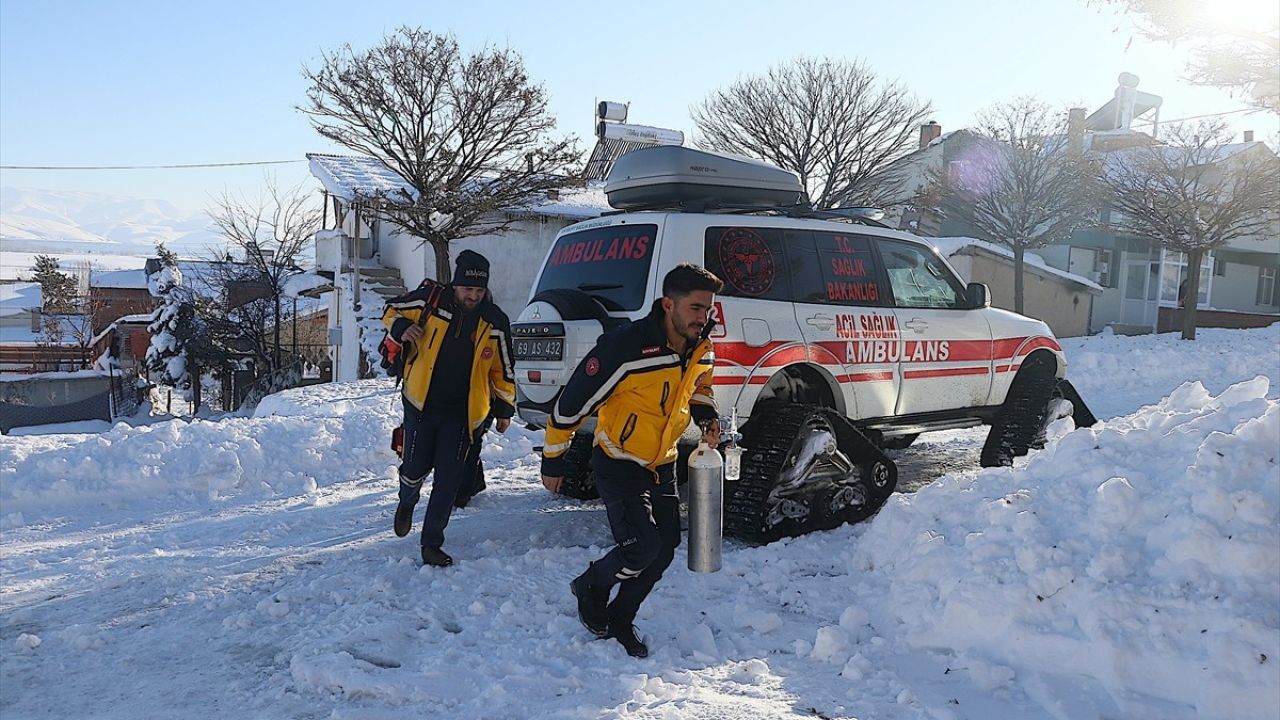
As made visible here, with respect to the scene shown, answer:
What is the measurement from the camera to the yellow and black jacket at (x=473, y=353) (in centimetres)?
515

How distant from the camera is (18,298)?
188ft

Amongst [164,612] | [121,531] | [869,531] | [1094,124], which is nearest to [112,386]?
[121,531]

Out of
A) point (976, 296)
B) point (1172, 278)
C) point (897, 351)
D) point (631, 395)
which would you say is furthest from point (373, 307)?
point (1172, 278)

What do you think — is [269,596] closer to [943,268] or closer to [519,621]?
[519,621]

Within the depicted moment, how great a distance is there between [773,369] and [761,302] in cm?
44

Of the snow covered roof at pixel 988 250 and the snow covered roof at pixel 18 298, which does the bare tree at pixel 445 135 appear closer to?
the snow covered roof at pixel 988 250

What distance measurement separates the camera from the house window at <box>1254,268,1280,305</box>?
3962 cm

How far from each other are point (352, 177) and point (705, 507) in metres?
22.3

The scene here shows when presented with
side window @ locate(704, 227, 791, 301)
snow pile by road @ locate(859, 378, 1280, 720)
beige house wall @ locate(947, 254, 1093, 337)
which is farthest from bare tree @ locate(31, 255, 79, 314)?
snow pile by road @ locate(859, 378, 1280, 720)

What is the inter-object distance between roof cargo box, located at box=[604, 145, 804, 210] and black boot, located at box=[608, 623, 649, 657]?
10.0 feet

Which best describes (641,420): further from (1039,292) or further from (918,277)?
(1039,292)

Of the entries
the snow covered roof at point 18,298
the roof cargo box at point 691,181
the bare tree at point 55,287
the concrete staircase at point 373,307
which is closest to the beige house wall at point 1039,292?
the concrete staircase at point 373,307

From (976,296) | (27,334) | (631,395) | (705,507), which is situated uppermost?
(976,296)

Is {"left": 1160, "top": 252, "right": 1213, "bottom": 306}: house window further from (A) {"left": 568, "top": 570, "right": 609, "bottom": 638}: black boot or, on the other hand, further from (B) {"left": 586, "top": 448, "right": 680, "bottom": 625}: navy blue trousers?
(A) {"left": 568, "top": 570, "right": 609, "bottom": 638}: black boot
